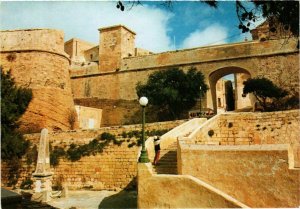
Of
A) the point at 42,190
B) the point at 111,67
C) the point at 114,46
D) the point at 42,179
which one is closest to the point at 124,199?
the point at 42,190

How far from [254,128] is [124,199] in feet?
23.4

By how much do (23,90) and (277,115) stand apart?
1476 centimetres

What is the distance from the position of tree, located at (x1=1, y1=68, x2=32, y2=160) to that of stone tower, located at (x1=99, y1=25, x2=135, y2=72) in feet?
31.7

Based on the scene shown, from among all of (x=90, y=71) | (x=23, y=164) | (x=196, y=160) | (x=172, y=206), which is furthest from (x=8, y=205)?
(x=90, y=71)

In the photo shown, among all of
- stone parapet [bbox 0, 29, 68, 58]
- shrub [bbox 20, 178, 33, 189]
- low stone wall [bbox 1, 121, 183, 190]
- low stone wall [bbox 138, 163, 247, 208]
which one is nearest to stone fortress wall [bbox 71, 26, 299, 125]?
stone parapet [bbox 0, 29, 68, 58]

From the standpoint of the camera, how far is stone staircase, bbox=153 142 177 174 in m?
11.6

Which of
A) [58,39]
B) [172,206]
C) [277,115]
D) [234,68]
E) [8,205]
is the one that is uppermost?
[58,39]

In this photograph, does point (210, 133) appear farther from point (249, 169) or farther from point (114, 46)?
point (114, 46)

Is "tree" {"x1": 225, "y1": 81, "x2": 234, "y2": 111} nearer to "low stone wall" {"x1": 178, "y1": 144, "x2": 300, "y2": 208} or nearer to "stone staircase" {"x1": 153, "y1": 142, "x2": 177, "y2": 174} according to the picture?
"stone staircase" {"x1": 153, "y1": 142, "x2": 177, "y2": 174}

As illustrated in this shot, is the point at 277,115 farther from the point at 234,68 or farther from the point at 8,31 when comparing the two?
the point at 8,31

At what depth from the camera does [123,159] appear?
16.6 meters

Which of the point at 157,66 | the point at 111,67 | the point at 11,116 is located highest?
the point at 111,67

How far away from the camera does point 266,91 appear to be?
22.4 m

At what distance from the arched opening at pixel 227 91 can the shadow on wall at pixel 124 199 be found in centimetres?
1207
